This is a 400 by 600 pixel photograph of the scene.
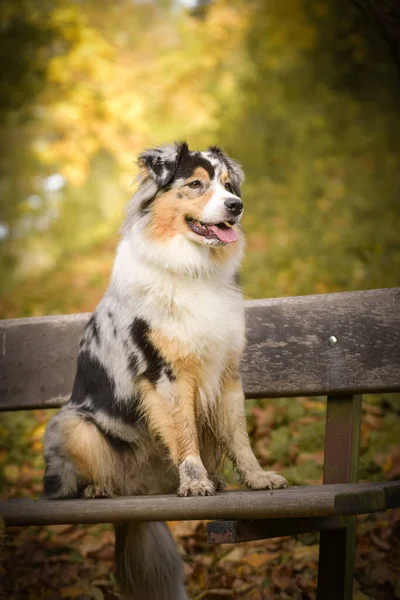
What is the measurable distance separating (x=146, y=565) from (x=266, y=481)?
880 millimetres

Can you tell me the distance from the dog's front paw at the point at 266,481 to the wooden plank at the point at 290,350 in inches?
21.6

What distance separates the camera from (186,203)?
340cm

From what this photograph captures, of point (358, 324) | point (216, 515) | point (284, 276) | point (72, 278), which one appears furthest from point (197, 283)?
point (72, 278)

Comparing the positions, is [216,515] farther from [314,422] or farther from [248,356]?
[314,422]

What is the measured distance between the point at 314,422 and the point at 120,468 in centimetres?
196

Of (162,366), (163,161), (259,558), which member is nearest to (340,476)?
(162,366)

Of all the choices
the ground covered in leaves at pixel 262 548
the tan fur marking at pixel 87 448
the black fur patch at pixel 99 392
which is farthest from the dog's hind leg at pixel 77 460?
the ground covered in leaves at pixel 262 548

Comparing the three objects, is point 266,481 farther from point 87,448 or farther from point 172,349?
point 87,448

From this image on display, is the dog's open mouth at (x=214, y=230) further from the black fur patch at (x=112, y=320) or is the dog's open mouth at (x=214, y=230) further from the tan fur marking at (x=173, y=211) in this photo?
the black fur patch at (x=112, y=320)

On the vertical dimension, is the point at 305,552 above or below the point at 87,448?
below

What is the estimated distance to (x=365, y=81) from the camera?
9.80 m

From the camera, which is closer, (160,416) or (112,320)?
(160,416)

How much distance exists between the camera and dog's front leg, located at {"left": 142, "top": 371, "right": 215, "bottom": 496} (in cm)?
328

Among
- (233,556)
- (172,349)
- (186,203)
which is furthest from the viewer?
(233,556)
